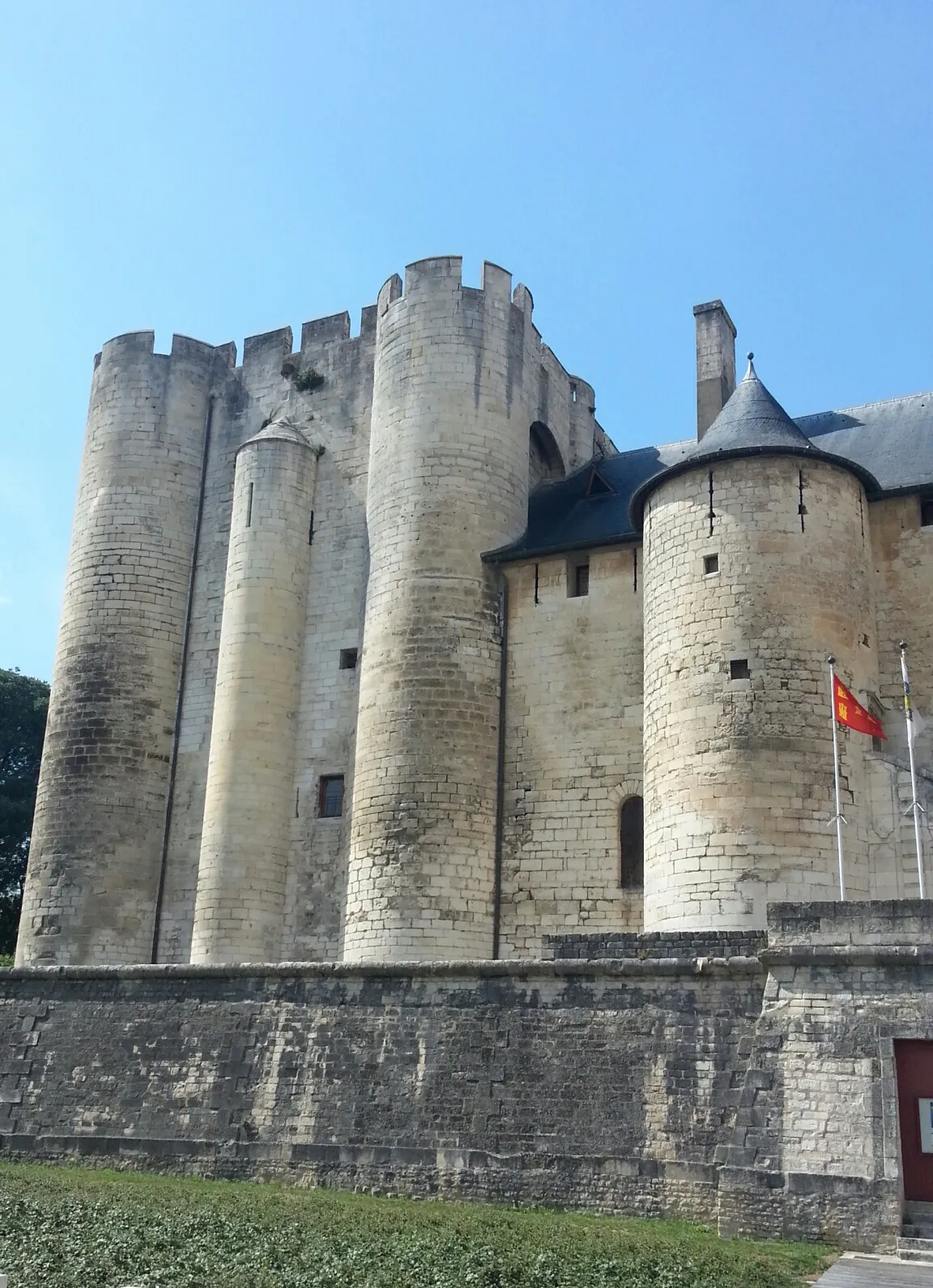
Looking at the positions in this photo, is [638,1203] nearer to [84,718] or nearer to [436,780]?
[436,780]

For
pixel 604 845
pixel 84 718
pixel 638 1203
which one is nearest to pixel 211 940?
pixel 84 718

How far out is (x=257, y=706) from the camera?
24.2 meters

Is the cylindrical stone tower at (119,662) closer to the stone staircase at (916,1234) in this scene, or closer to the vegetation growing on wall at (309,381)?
the vegetation growing on wall at (309,381)

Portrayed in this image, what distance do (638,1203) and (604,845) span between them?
7978mm

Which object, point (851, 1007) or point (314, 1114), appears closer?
point (851, 1007)

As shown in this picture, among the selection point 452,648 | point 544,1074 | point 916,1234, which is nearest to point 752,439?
point 452,648

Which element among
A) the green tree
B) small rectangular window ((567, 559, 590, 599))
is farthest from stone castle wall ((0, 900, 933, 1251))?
the green tree

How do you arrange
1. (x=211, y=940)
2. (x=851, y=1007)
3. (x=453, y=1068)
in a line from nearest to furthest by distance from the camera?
(x=851, y=1007) → (x=453, y=1068) → (x=211, y=940)

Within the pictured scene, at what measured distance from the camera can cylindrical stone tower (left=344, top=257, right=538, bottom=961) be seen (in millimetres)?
21000

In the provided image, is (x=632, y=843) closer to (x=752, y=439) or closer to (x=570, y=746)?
(x=570, y=746)

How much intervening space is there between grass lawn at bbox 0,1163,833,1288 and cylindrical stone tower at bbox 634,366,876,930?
5648mm

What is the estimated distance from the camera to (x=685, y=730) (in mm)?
18250

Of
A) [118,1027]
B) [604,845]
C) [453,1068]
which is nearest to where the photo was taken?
[453,1068]

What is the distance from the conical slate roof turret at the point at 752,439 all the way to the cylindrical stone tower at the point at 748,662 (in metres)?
0.03
